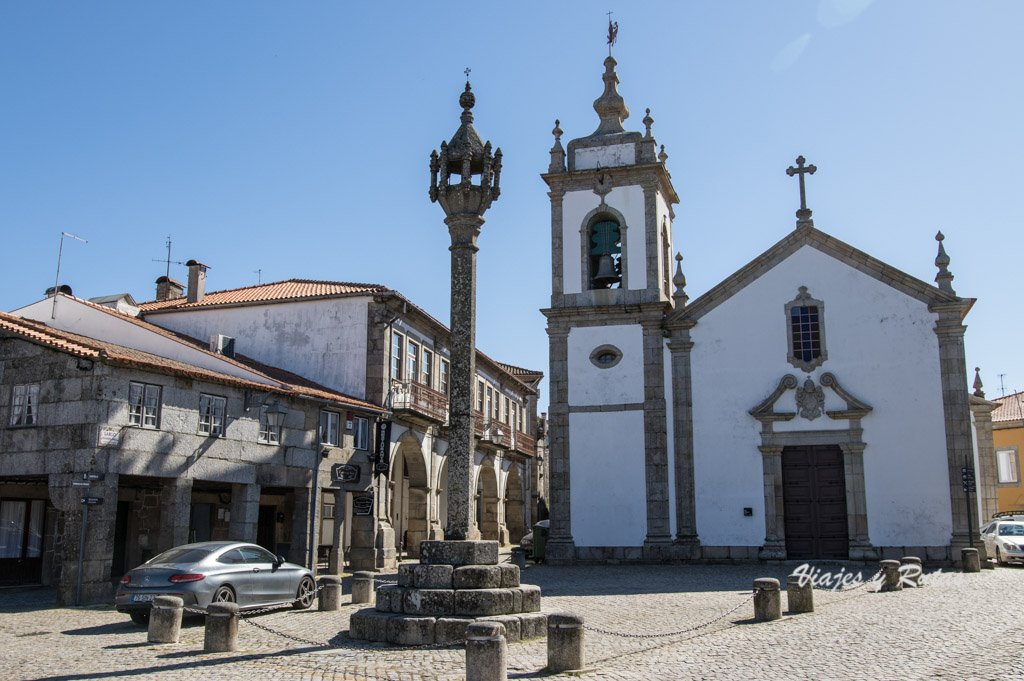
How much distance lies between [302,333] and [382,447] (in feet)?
13.5

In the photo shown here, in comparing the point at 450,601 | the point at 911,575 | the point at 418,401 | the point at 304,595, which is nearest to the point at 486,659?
the point at 450,601

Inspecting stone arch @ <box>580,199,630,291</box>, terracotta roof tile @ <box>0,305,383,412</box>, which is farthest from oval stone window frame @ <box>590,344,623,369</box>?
terracotta roof tile @ <box>0,305,383,412</box>

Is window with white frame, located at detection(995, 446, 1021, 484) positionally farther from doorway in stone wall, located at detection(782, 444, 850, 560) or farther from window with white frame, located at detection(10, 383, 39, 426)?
window with white frame, located at detection(10, 383, 39, 426)

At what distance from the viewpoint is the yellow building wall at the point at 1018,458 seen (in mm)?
37656

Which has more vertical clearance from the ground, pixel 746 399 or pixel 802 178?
pixel 802 178

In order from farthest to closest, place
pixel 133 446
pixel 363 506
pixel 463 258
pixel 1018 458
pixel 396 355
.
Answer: pixel 1018 458 → pixel 396 355 → pixel 363 506 → pixel 133 446 → pixel 463 258

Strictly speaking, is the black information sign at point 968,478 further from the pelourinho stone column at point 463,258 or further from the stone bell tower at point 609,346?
the pelourinho stone column at point 463,258

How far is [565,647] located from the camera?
818 centimetres

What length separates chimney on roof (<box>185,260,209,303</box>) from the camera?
26531 millimetres

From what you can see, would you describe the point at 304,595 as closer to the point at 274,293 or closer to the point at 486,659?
the point at 486,659

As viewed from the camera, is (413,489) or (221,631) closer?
(221,631)

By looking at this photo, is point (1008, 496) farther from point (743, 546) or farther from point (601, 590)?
point (601, 590)

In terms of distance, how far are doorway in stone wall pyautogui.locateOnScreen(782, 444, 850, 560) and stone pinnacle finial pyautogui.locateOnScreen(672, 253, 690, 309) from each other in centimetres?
448

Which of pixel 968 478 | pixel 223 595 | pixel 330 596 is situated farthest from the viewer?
pixel 968 478
